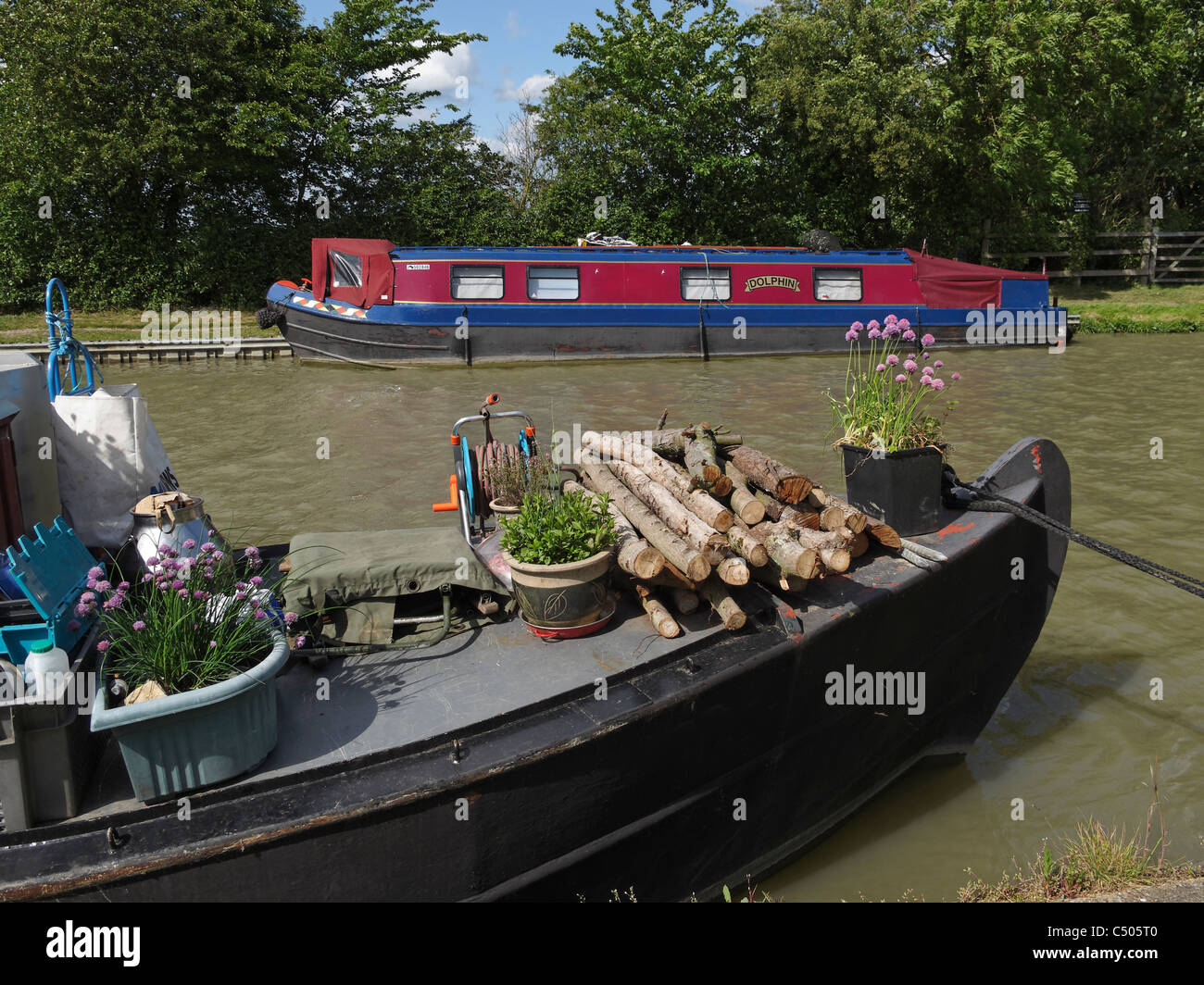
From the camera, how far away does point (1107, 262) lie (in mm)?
28438

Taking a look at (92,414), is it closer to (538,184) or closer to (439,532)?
(439,532)

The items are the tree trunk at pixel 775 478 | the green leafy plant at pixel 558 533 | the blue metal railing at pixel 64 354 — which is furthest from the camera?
the tree trunk at pixel 775 478

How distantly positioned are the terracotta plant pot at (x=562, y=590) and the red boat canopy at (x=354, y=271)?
14661 mm

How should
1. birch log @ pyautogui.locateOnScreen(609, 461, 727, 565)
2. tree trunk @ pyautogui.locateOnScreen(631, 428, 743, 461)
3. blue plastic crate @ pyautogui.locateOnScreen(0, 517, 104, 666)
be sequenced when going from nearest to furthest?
blue plastic crate @ pyautogui.locateOnScreen(0, 517, 104, 666)
birch log @ pyautogui.locateOnScreen(609, 461, 727, 565)
tree trunk @ pyautogui.locateOnScreen(631, 428, 743, 461)

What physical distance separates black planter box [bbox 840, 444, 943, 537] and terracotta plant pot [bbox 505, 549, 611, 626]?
1.74 meters

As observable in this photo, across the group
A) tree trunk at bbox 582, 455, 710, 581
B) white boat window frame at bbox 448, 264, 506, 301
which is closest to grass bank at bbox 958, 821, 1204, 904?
tree trunk at bbox 582, 455, 710, 581

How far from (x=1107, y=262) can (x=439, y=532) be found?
29904mm

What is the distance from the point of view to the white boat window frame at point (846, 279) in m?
19.1

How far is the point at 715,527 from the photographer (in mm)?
4129

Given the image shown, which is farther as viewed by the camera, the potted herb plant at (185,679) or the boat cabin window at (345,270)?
the boat cabin window at (345,270)

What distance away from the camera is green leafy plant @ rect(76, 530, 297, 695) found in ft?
9.95

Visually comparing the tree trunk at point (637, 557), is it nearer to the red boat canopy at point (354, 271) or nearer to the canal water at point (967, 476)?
the canal water at point (967, 476)
